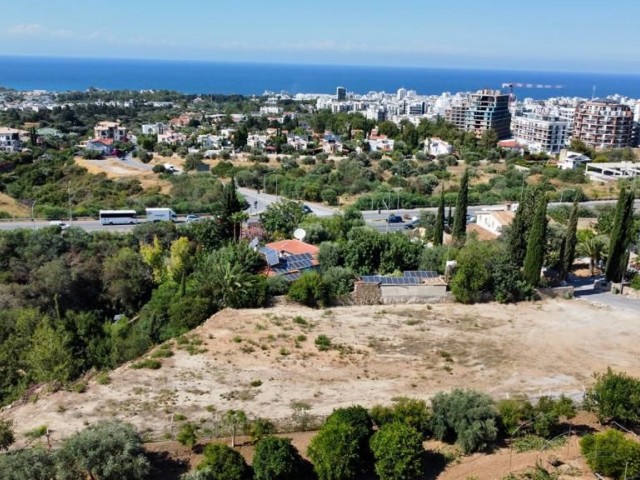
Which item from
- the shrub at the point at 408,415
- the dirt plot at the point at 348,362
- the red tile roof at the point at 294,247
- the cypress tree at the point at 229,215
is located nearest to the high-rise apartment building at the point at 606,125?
the cypress tree at the point at 229,215

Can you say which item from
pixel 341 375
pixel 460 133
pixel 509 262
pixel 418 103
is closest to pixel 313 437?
pixel 341 375

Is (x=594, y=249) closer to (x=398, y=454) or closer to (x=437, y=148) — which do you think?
(x=398, y=454)

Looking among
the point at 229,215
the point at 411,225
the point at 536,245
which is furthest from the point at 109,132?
the point at 536,245

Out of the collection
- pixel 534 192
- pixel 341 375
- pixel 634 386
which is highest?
pixel 534 192

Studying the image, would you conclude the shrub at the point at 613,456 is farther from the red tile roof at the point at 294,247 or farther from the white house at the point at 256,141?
the white house at the point at 256,141

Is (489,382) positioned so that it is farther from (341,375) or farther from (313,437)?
(313,437)

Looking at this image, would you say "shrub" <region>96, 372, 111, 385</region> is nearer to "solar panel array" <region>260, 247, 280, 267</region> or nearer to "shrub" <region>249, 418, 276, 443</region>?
"shrub" <region>249, 418, 276, 443</region>
